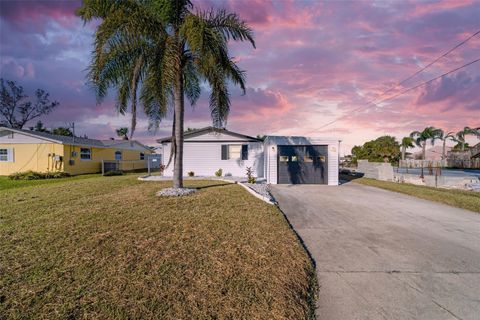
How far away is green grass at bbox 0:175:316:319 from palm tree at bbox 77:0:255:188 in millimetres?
3760

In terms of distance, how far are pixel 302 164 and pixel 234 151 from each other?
482cm

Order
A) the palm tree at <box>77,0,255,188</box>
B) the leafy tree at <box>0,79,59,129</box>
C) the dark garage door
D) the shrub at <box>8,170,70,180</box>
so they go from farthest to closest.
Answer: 1. the leafy tree at <box>0,79,59,129</box>
2. the shrub at <box>8,170,70,180</box>
3. the dark garage door
4. the palm tree at <box>77,0,255,188</box>

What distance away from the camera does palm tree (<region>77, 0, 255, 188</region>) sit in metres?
6.88

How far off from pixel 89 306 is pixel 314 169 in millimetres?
12751

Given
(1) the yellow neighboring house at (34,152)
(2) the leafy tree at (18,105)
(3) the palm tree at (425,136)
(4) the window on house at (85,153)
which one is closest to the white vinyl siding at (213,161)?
(1) the yellow neighboring house at (34,152)

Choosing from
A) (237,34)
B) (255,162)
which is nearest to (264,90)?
(255,162)

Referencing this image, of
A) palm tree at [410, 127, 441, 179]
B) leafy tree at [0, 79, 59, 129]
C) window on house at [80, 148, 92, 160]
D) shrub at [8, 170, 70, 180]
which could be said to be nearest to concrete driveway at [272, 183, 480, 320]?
shrub at [8, 170, 70, 180]

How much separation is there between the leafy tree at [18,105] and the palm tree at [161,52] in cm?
3629

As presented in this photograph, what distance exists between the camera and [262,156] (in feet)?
52.5

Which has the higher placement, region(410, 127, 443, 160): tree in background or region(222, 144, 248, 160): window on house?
region(410, 127, 443, 160): tree in background

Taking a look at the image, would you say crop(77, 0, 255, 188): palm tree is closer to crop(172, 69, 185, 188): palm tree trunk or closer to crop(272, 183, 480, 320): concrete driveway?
crop(172, 69, 185, 188): palm tree trunk

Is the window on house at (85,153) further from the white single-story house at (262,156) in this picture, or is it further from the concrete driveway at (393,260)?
the concrete driveway at (393,260)

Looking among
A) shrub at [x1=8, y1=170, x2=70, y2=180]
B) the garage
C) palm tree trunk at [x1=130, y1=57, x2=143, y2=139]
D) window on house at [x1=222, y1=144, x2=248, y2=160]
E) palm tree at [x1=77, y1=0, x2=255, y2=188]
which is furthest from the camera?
window on house at [x1=222, y1=144, x2=248, y2=160]

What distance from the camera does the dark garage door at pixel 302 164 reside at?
13.5 m
